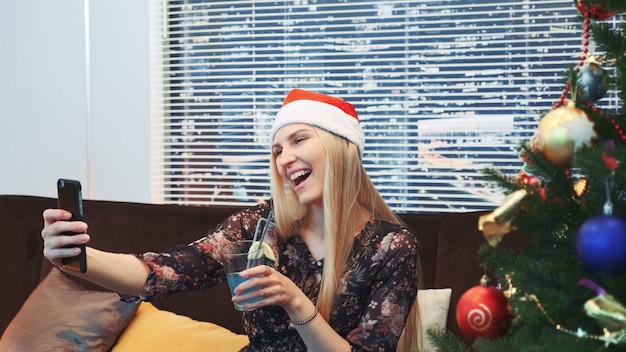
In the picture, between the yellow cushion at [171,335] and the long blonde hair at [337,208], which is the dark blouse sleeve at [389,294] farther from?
the yellow cushion at [171,335]

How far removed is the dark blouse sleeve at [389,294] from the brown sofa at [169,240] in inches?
9.9

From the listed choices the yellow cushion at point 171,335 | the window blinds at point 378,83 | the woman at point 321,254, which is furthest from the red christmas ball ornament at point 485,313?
the window blinds at point 378,83

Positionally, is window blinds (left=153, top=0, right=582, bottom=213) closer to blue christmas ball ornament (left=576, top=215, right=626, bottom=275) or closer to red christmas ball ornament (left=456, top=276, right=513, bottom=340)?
red christmas ball ornament (left=456, top=276, right=513, bottom=340)

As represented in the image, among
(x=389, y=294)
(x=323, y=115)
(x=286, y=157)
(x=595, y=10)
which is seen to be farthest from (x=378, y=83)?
(x=595, y=10)

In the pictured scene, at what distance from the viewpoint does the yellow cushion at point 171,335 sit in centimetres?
229

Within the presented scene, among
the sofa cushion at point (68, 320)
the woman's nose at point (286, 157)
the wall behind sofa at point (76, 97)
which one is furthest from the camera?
the wall behind sofa at point (76, 97)

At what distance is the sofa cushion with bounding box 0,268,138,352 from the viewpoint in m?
2.44

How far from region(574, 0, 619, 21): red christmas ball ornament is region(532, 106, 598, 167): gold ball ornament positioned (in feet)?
0.43

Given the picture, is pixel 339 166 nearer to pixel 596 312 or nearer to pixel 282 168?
pixel 282 168

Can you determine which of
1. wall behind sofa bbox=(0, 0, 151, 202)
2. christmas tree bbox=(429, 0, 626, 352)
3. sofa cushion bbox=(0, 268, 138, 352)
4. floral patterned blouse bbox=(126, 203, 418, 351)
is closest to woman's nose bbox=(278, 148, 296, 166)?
floral patterned blouse bbox=(126, 203, 418, 351)

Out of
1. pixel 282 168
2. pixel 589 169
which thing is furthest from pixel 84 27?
pixel 589 169

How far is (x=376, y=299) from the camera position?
1.90 meters

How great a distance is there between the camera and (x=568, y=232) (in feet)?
3.14

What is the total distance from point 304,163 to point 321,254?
0.26 m
